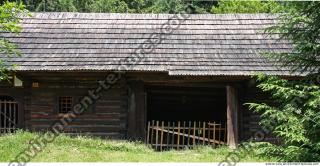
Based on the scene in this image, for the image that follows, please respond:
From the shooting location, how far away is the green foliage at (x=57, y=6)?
30.4 m

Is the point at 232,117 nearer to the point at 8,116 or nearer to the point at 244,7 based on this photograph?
the point at 8,116

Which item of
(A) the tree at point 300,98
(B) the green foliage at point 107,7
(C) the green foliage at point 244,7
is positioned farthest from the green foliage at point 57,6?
(A) the tree at point 300,98

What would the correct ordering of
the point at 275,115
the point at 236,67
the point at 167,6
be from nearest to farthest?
1. the point at 275,115
2. the point at 236,67
3. the point at 167,6

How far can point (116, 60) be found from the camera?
1199 cm

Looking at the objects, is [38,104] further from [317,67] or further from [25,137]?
[317,67]

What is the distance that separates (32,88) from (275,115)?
7107mm

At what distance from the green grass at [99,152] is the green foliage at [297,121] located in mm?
551

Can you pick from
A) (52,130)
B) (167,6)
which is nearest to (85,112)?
(52,130)

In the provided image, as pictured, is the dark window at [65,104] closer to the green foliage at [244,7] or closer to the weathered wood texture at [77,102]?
the weathered wood texture at [77,102]

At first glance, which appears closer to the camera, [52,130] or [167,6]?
[52,130]

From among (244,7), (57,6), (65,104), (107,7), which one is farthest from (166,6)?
(65,104)

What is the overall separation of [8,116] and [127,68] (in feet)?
15.6

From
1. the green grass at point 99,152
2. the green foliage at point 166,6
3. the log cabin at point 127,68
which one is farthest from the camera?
the green foliage at point 166,6

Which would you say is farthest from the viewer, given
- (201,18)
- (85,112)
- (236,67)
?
(201,18)
